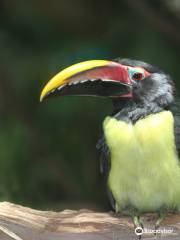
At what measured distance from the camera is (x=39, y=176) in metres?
6.96

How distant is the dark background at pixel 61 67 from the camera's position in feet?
22.1

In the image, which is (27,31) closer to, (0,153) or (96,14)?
(96,14)

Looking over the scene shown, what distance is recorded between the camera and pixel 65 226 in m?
4.48

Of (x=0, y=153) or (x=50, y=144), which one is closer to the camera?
(x=0, y=153)

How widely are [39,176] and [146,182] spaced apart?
8.09 ft

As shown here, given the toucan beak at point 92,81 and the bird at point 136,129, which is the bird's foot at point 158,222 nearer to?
the bird at point 136,129

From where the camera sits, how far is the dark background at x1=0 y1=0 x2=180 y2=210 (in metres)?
6.75

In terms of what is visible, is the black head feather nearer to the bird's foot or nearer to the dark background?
the bird's foot

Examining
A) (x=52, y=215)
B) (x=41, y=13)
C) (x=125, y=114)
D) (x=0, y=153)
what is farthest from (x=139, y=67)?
(x=41, y=13)

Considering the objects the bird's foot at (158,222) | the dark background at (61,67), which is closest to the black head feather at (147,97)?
the bird's foot at (158,222)

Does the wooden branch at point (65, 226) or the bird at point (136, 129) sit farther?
the bird at point (136, 129)

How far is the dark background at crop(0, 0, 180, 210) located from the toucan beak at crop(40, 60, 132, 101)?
1.99 meters

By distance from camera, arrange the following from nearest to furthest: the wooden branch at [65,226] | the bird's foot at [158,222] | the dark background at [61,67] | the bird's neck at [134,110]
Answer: the wooden branch at [65,226]
the bird's foot at [158,222]
the bird's neck at [134,110]
the dark background at [61,67]

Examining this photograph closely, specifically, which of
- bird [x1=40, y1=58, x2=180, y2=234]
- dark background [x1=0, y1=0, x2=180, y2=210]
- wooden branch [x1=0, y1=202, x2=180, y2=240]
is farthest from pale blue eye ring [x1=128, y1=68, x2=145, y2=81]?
dark background [x1=0, y1=0, x2=180, y2=210]
